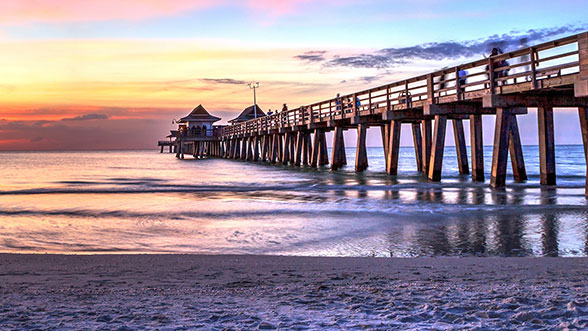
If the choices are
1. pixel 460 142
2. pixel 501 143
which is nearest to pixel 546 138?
pixel 501 143

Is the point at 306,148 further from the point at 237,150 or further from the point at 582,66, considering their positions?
the point at 582,66

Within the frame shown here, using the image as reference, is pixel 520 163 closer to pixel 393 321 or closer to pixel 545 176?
pixel 545 176

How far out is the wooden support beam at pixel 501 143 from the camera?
50.4 ft

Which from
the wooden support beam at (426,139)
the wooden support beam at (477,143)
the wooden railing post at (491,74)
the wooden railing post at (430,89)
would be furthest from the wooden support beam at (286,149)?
the wooden railing post at (491,74)

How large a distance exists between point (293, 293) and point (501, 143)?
1223 cm

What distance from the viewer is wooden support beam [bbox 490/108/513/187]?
15359 mm

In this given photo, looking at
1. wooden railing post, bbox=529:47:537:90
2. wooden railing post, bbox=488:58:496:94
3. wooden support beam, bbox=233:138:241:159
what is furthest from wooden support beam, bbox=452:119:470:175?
wooden support beam, bbox=233:138:241:159

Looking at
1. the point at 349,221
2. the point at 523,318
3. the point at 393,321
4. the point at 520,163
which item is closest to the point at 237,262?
the point at 393,321

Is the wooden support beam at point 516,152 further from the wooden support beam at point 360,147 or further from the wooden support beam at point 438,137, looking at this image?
the wooden support beam at point 360,147

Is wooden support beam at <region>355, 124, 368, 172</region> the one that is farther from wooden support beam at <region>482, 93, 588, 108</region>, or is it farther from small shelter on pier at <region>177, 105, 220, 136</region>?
small shelter on pier at <region>177, 105, 220, 136</region>

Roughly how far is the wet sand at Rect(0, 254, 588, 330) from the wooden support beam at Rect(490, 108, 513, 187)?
952cm

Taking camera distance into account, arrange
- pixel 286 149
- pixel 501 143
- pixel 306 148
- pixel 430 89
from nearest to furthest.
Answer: pixel 501 143 < pixel 430 89 < pixel 306 148 < pixel 286 149

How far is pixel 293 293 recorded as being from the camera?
478 cm

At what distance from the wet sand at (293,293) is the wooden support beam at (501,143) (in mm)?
9519
